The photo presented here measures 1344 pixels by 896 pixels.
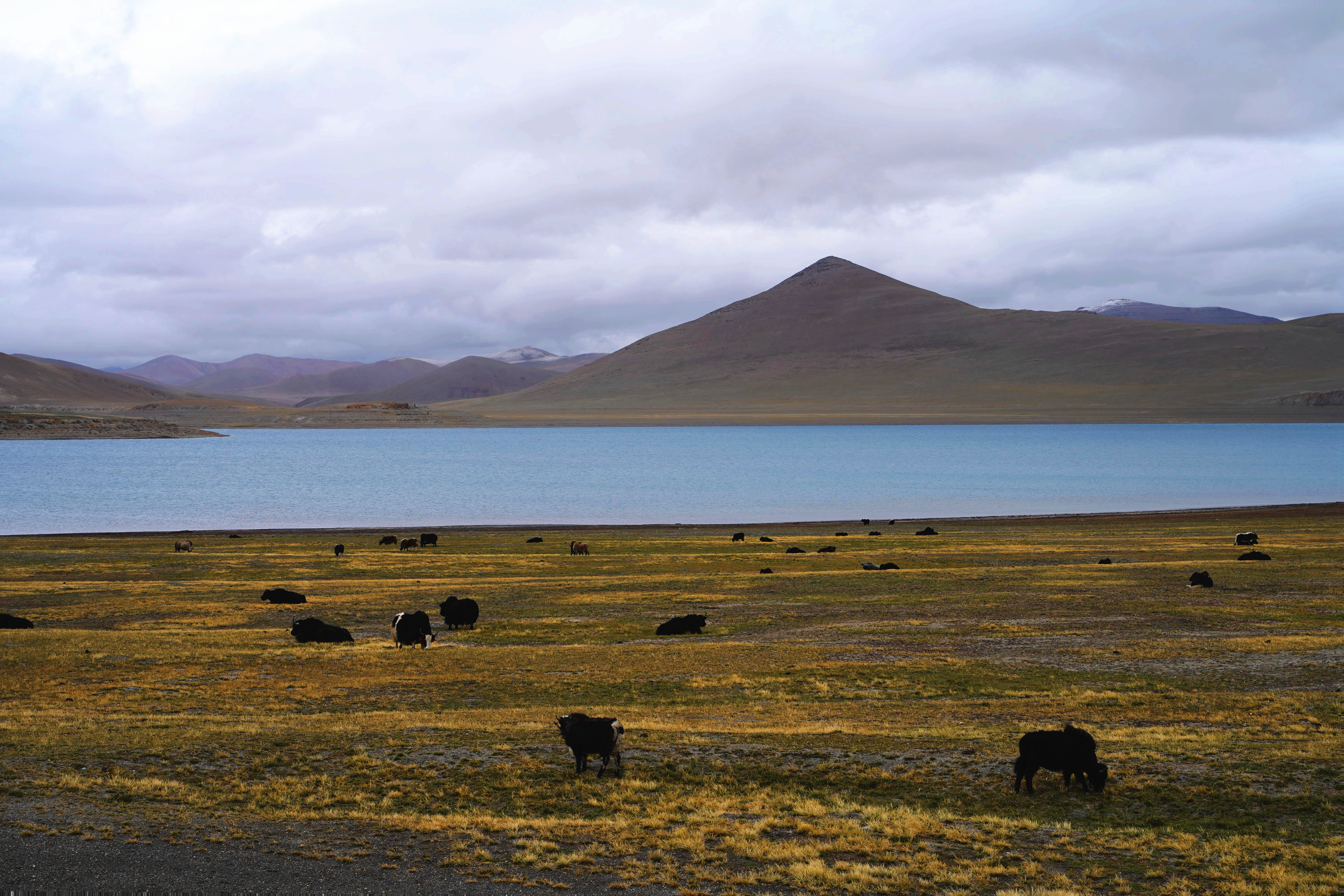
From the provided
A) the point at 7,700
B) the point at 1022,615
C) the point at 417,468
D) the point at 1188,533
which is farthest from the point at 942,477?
the point at 7,700

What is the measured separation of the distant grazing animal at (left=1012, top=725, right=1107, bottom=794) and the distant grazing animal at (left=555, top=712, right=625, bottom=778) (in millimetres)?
4575

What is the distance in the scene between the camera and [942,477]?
324ft

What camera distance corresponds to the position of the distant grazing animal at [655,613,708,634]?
21859 millimetres

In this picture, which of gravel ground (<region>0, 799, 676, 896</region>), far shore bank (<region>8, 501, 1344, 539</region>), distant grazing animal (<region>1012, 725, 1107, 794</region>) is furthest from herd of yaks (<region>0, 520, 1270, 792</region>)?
far shore bank (<region>8, 501, 1344, 539</region>)

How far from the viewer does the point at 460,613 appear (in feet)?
74.1

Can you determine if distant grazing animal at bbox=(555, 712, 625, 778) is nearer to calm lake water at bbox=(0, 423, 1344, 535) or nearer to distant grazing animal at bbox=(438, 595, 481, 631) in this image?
distant grazing animal at bbox=(438, 595, 481, 631)

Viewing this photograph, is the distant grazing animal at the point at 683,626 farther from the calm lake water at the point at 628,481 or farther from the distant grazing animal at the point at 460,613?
the calm lake water at the point at 628,481

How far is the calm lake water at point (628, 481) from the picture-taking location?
65875 millimetres

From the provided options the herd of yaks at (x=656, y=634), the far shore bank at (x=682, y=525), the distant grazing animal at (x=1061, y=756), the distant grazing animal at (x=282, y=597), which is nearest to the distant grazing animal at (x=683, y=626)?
the herd of yaks at (x=656, y=634)

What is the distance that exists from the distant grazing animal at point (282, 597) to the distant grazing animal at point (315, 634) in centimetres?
622

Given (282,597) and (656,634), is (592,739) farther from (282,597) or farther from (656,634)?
(282,597)

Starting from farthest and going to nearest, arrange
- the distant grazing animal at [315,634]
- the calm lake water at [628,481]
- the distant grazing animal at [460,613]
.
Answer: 1. the calm lake water at [628,481]
2. the distant grazing animal at [460,613]
3. the distant grazing animal at [315,634]

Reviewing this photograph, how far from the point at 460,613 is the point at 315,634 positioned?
3348mm

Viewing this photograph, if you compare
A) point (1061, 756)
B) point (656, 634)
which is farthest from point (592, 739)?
point (656, 634)
